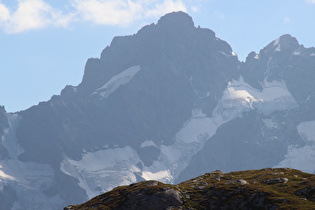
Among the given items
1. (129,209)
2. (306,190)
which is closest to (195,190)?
(129,209)

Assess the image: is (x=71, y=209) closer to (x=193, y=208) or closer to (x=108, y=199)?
(x=108, y=199)

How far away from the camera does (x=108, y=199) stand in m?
100

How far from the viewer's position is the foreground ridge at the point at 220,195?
92219 millimetres

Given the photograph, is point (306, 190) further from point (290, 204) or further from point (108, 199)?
point (108, 199)

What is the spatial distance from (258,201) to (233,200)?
13.5 ft

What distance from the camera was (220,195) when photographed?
317 ft

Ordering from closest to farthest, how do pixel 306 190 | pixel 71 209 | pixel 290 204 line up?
pixel 290 204 < pixel 306 190 < pixel 71 209

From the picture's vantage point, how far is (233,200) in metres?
94.0

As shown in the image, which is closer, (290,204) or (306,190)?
(290,204)

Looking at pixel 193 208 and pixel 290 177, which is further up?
pixel 290 177

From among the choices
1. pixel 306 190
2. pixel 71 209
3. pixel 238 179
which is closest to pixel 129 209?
pixel 71 209

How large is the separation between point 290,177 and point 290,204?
58.6ft

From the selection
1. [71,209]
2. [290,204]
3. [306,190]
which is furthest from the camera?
[71,209]

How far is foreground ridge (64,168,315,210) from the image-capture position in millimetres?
92219
